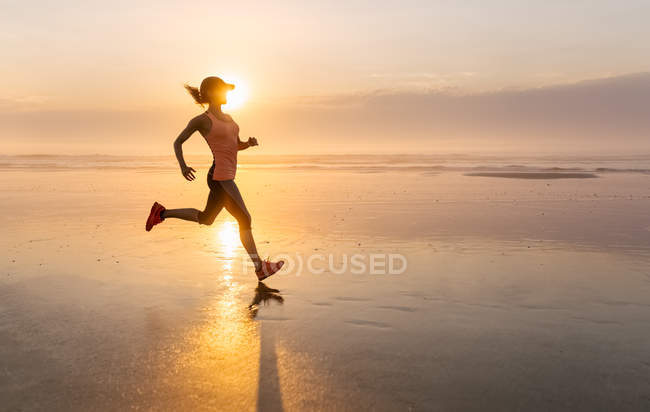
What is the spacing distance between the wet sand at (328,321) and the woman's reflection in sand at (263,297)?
0.12 ft

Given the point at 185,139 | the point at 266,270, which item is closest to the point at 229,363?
the point at 266,270

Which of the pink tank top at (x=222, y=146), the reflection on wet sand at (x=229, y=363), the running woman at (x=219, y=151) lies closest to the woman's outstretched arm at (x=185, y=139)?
the running woman at (x=219, y=151)

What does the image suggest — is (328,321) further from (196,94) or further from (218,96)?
(196,94)

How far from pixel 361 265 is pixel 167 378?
347 centimetres

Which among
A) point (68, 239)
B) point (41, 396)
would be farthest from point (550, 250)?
point (68, 239)

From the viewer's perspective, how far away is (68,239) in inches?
316

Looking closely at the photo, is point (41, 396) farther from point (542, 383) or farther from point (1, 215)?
point (1, 215)

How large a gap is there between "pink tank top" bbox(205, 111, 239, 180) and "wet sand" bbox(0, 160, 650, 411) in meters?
1.22

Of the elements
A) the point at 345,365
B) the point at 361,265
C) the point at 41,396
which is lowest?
the point at 41,396

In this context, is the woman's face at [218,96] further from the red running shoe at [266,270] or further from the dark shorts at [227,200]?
the red running shoe at [266,270]

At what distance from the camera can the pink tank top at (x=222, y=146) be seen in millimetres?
5547

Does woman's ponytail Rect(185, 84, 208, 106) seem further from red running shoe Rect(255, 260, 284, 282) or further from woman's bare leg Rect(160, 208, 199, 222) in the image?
red running shoe Rect(255, 260, 284, 282)

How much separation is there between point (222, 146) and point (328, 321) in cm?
246

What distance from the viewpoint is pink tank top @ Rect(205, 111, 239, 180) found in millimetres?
5547
